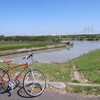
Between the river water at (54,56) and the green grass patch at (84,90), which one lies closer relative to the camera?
the green grass patch at (84,90)

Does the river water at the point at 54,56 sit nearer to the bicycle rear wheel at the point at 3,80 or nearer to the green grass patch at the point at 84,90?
the green grass patch at the point at 84,90

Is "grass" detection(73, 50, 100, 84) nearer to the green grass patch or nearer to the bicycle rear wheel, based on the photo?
the green grass patch

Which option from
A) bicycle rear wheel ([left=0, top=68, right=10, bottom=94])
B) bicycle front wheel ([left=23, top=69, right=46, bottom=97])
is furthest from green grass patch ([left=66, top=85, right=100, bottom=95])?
bicycle rear wheel ([left=0, top=68, right=10, bottom=94])

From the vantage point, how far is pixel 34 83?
17.7 feet

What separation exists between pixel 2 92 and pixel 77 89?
204 centimetres

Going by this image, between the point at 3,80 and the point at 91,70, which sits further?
the point at 91,70

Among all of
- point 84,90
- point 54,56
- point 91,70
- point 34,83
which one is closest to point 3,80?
point 34,83

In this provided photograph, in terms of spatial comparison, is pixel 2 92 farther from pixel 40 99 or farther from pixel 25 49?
pixel 25 49

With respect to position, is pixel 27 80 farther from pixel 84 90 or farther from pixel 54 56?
pixel 54 56

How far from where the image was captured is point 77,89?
5543mm

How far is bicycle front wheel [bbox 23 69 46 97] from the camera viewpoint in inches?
202

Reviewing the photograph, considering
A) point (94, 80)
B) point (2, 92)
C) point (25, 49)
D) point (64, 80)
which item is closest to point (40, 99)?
point (2, 92)

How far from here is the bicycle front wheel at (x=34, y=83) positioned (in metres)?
5.12

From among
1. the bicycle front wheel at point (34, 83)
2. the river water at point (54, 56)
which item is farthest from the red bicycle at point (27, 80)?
the river water at point (54, 56)
